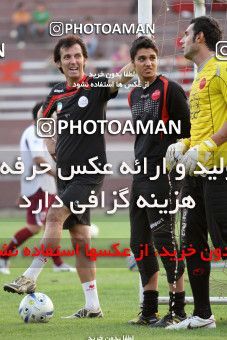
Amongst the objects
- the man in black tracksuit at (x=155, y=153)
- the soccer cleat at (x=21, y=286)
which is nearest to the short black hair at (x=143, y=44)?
the man in black tracksuit at (x=155, y=153)

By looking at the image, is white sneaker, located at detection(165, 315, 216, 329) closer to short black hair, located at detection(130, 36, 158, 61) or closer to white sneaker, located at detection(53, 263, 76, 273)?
short black hair, located at detection(130, 36, 158, 61)

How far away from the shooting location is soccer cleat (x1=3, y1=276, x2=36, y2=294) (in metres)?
7.16

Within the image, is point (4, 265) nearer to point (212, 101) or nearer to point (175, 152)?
point (175, 152)

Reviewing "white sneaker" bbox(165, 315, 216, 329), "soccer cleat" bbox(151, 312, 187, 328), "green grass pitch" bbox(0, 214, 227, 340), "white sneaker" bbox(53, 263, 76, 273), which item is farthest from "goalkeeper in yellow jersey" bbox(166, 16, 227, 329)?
"white sneaker" bbox(53, 263, 76, 273)

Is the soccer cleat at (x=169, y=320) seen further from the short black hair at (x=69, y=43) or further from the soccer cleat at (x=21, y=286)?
the short black hair at (x=69, y=43)

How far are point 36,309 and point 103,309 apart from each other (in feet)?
3.54

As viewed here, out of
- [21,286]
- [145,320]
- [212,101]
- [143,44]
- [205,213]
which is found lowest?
[145,320]

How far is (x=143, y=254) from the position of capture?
25.1ft

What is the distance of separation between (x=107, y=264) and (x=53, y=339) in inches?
258

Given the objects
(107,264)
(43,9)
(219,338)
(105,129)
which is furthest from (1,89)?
(219,338)

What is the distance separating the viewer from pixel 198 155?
6820 millimetres

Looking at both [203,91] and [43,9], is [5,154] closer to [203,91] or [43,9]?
[43,9]

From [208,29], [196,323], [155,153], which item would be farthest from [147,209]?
[208,29]

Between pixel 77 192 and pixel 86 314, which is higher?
pixel 77 192
